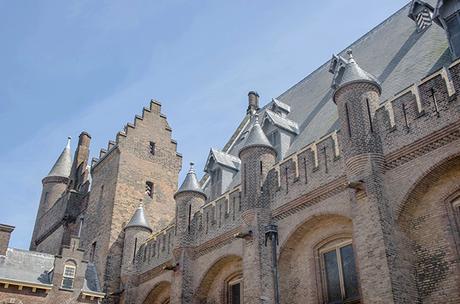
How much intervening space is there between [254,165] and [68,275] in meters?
12.1

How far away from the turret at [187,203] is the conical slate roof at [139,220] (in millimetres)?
4345

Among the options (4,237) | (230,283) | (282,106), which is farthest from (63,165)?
(230,283)

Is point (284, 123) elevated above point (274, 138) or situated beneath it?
elevated above

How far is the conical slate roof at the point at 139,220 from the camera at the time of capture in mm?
26828

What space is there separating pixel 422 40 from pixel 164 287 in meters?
15.6

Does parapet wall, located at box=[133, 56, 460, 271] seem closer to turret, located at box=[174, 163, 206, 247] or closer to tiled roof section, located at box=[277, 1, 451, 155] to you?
turret, located at box=[174, 163, 206, 247]

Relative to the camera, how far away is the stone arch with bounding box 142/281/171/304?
78.0ft

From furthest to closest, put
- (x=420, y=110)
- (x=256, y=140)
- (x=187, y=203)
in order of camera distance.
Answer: (x=187, y=203) → (x=256, y=140) → (x=420, y=110)

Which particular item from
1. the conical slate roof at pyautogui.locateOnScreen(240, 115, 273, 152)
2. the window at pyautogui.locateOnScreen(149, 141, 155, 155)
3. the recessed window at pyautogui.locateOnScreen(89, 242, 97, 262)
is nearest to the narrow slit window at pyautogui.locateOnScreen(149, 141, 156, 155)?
the window at pyautogui.locateOnScreen(149, 141, 155, 155)

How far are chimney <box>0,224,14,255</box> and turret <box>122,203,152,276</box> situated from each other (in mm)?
5739

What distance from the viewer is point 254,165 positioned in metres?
19.2

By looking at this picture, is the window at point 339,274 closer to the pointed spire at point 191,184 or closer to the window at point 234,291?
the window at point 234,291

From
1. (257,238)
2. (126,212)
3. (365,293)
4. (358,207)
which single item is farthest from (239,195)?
(126,212)

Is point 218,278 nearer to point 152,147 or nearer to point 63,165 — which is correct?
point 152,147
